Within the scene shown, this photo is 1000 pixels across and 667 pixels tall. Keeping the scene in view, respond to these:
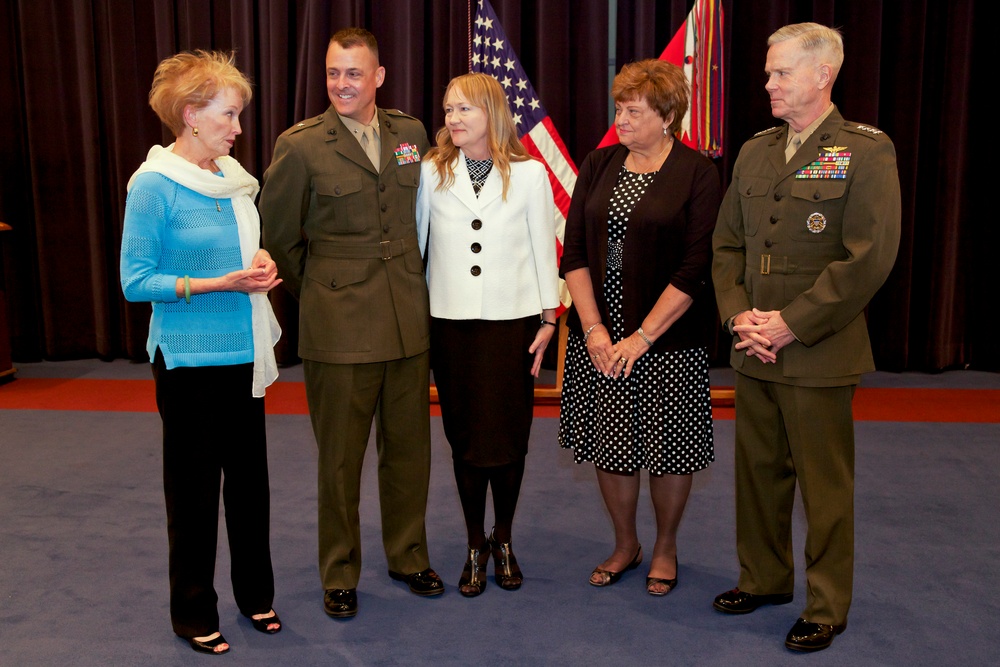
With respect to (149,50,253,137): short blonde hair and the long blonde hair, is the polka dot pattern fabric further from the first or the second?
(149,50,253,137): short blonde hair

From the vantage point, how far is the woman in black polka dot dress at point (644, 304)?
9.07ft

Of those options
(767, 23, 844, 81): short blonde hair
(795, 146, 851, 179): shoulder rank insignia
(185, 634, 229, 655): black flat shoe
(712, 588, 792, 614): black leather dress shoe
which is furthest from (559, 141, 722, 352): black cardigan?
(185, 634, 229, 655): black flat shoe

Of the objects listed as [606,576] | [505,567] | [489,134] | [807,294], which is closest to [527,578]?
[505,567]

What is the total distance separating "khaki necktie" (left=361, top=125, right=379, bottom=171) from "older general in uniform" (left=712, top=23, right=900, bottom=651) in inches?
39.1

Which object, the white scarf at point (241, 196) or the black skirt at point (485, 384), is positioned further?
the black skirt at point (485, 384)

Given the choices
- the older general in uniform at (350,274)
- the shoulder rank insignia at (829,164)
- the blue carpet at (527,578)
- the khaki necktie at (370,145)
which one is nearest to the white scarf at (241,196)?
the older general in uniform at (350,274)

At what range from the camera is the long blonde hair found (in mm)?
2727

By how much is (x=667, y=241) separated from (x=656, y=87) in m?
0.43

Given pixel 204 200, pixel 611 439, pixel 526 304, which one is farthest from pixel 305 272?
pixel 611 439

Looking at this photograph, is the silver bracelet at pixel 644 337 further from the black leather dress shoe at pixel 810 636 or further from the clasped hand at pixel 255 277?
the clasped hand at pixel 255 277

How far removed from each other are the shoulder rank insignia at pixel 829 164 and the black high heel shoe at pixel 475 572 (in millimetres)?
1445

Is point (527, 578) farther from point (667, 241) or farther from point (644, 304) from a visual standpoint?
point (667, 241)

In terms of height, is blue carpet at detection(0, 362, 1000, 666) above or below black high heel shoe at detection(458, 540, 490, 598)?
below

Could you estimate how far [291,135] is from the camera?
8.87ft
